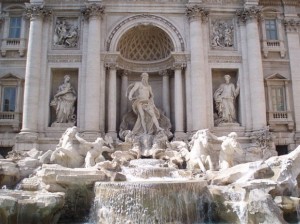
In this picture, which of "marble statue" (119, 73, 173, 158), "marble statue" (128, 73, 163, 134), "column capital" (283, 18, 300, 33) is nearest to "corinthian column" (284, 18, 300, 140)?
"column capital" (283, 18, 300, 33)

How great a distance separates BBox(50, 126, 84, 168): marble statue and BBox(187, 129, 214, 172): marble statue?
209 inches

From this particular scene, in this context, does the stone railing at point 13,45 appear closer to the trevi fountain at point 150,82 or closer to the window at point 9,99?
the trevi fountain at point 150,82

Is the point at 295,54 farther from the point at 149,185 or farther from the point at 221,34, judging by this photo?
the point at 149,185

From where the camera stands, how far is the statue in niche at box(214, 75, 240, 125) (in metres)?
20.4

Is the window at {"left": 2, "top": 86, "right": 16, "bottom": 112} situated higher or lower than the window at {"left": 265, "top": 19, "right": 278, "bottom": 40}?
lower

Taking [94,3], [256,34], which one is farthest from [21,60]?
[256,34]

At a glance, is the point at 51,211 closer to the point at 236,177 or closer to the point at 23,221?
the point at 23,221

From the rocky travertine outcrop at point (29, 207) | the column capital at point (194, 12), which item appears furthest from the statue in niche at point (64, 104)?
the rocky travertine outcrop at point (29, 207)

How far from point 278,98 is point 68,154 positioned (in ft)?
44.4

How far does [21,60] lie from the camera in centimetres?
2138

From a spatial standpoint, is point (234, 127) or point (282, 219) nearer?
point (282, 219)

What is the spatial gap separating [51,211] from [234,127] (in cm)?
1234

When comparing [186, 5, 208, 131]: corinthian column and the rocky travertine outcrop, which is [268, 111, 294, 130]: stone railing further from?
the rocky travertine outcrop

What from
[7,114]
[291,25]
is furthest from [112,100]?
[291,25]
